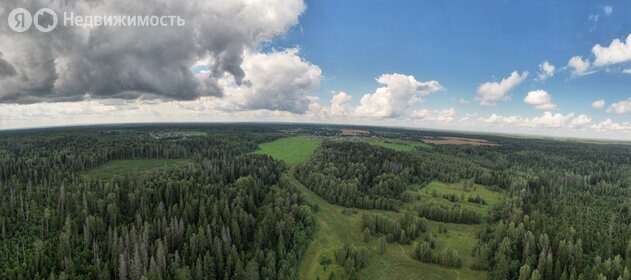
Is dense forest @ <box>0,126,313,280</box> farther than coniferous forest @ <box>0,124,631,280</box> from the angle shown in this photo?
No

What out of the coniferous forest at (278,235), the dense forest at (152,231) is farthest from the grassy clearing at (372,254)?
the dense forest at (152,231)

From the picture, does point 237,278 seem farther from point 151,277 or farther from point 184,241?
point 184,241

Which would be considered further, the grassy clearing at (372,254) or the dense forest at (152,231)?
the grassy clearing at (372,254)

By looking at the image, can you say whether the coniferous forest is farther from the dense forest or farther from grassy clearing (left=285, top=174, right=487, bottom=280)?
grassy clearing (left=285, top=174, right=487, bottom=280)

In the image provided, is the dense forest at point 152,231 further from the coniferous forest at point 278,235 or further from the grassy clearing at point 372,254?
the grassy clearing at point 372,254

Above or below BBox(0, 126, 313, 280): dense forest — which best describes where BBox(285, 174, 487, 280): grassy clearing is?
below

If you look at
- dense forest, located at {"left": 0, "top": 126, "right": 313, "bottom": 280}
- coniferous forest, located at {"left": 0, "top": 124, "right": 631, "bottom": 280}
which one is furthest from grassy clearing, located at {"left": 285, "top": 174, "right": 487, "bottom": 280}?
dense forest, located at {"left": 0, "top": 126, "right": 313, "bottom": 280}

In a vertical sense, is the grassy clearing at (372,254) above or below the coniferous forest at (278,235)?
below

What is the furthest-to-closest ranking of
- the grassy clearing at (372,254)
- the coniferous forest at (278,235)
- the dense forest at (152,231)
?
the grassy clearing at (372,254), the coniferous forest at (278,235), the dense forest at (152,231)

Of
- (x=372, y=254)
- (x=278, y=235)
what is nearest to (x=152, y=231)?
(x=278, y=235)
